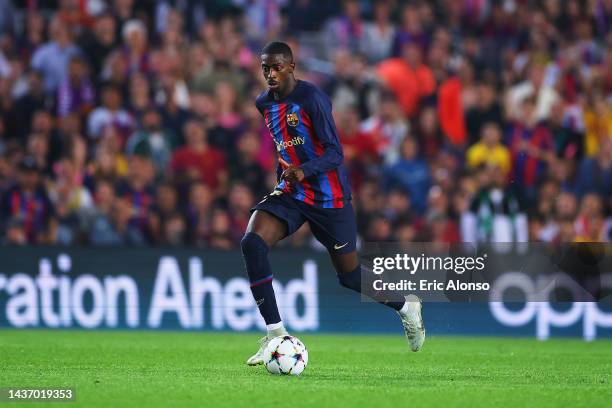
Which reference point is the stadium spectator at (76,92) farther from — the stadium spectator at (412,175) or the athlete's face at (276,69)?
the athlete's face at (276,69)

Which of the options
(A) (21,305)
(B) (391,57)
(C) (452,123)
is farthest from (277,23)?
(A) (21,305)

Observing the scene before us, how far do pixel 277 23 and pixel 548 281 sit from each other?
23.0 ft

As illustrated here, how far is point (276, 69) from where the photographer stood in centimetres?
955

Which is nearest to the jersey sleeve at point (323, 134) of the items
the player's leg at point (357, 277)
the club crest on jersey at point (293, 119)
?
the club crest on jersey at point (293, 119)

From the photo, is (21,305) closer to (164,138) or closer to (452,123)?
(164,138)

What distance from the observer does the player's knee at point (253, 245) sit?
946 centimetres

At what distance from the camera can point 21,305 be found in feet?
48.0

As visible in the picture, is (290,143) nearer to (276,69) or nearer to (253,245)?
(276,69)

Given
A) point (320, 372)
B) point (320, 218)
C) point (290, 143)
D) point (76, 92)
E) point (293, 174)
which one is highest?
point (76, 92)

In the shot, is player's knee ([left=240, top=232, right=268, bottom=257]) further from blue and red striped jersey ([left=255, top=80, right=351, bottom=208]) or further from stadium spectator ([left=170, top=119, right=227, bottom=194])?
Result: stadium spectator ([left=170, top=119, right=227, bottom=194])

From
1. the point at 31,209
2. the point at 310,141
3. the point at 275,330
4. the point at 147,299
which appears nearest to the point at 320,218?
the point at 310,141

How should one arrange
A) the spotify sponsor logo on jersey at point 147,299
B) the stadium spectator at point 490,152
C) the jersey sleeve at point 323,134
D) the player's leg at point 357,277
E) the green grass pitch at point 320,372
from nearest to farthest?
the green grass pitch at point 320,372 → the jersey sleeve at point 323,134 → the player's leg at point 357,277 → the spotify sponsor logo on jersey at point 147,299 → the stadium spectator at point 490,152

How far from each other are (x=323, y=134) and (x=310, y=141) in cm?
18

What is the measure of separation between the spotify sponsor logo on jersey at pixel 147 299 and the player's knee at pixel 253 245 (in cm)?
516
